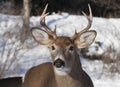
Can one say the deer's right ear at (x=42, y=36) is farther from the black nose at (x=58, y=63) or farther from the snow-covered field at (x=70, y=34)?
the snow-covered field at (x=70, y=34)

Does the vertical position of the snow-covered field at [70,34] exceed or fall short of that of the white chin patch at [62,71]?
it falls short

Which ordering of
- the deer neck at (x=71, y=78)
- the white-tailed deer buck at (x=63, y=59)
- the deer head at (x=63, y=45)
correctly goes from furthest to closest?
the deer neck at (x=71, y=78) < the white-tailed deer buck at (x=63, y=59) < the deer head at (x=63, y=45)

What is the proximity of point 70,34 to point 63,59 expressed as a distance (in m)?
9.60

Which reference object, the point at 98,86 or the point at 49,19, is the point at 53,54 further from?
the point at 49,19

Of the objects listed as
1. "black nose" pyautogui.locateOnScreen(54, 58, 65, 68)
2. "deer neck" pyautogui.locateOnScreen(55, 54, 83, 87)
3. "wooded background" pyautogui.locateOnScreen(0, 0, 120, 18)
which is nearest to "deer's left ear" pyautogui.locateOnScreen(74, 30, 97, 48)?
"deer neck" pyautogui.locateOnScreen(55, 54, 83, 87)

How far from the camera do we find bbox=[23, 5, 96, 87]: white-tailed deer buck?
702 cm

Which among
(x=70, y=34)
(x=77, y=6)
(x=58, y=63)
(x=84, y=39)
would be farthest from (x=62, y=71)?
(x=77, y=6)

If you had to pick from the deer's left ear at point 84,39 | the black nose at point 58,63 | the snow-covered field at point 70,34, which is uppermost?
the deer's left ear at point 84,39

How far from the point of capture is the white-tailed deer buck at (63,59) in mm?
7020

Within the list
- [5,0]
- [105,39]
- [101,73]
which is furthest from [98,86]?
[5,0]

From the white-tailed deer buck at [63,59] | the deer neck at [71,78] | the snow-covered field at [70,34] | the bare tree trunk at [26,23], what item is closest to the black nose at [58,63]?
the white-tailed deer buck at [63,59]

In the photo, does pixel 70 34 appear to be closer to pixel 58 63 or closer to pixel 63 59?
pixel 63 59

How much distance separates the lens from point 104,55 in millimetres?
14695

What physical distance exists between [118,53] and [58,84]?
6876 millimetres
